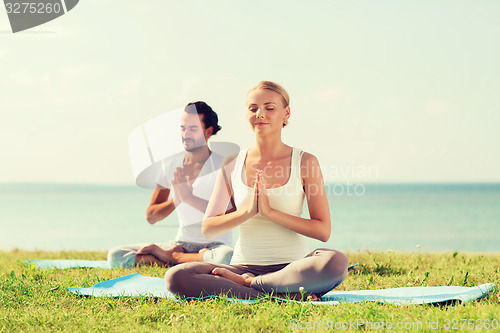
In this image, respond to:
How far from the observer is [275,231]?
4484mm

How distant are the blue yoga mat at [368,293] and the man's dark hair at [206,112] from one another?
2.25 meters

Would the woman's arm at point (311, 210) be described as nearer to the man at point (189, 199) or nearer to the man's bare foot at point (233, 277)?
the man's bare foot at point (233, 277)

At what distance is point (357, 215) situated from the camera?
3894 cm

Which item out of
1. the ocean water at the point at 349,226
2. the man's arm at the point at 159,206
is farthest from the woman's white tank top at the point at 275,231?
the ocean water at the point at 349,226

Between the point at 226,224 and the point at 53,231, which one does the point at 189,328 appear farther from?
the point at 53,231

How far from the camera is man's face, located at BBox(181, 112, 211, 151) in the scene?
6.67 metres

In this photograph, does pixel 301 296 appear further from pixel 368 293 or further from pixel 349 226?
pixel 349 226

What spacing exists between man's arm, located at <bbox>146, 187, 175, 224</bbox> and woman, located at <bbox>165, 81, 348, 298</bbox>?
6.91 feet

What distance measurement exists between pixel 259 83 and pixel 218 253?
2.51 meters

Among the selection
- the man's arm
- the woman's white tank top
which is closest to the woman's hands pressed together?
the woman's white tank top

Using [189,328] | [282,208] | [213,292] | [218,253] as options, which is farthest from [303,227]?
[218,253]

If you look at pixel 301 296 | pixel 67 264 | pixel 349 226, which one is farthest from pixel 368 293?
pixel 349 226

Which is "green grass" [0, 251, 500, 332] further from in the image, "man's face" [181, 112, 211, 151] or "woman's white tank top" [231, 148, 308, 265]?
"man's face" [181, 112, 211, 151]

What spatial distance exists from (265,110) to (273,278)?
1.37 meters
